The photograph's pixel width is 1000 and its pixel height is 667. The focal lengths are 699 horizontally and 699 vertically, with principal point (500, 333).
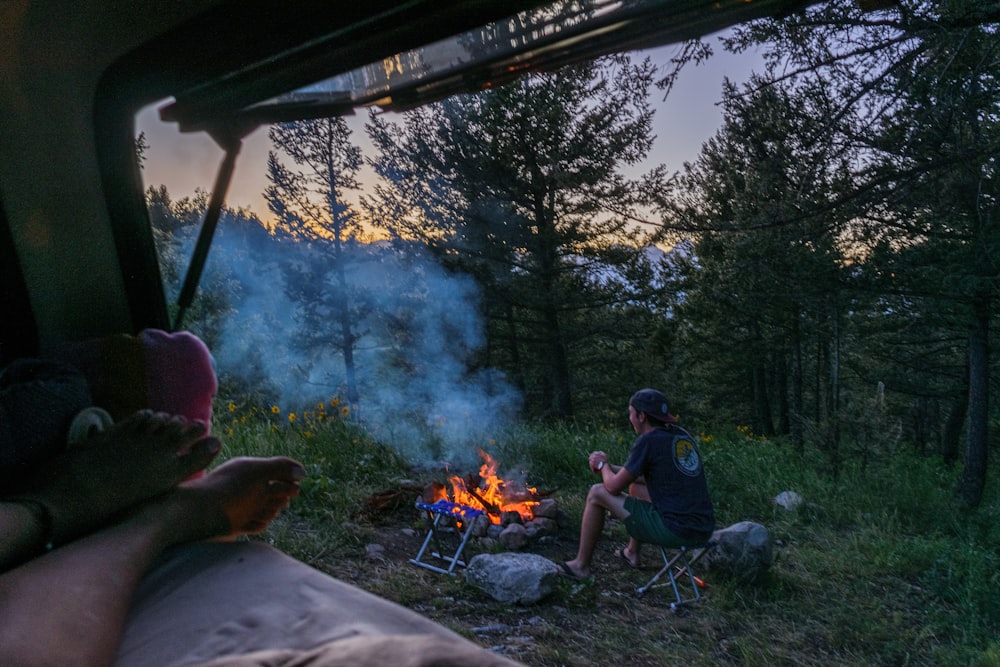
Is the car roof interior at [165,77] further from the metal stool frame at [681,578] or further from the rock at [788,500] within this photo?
the rock at [788,500]

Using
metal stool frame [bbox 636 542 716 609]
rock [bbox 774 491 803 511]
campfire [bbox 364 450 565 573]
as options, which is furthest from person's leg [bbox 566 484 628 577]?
rock [bbox 774 491 803 511]

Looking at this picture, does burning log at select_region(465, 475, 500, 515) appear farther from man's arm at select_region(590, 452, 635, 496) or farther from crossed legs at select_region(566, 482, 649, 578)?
man's arm at select_region(590, 452, 635, 496)

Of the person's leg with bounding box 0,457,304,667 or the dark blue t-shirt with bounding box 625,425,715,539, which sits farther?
the dark blue t-shirt with bounding box 625,425,715,539

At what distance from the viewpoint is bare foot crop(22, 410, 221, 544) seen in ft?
4.18

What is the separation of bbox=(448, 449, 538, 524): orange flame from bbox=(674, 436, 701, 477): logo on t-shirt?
1.28m

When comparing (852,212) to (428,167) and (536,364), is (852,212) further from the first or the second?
(536,364)

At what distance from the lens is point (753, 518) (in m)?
5.35

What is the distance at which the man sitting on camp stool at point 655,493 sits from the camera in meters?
3.97

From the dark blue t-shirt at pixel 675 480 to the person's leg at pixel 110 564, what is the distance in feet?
9.49

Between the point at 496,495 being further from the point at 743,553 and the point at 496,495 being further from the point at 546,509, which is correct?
the point at 743,553

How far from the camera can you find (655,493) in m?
4.08

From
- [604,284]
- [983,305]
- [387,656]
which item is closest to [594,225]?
[604,284]

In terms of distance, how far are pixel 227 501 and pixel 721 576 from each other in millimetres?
3469

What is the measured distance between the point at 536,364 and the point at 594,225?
3.19 meters
